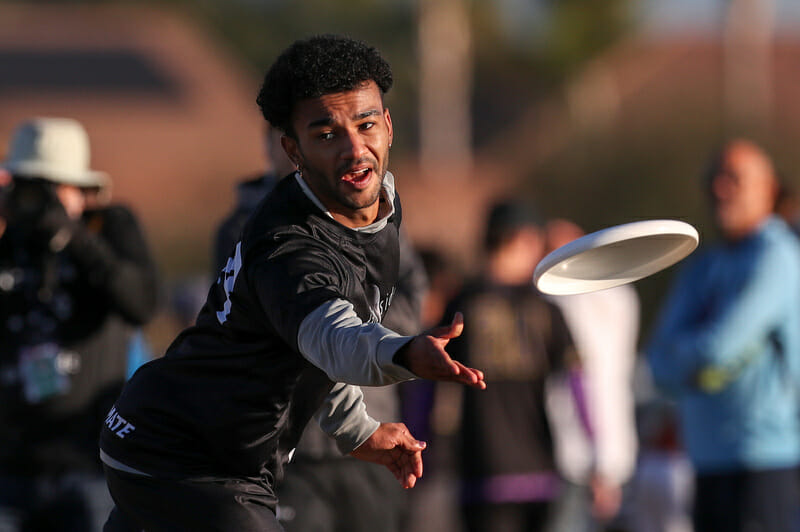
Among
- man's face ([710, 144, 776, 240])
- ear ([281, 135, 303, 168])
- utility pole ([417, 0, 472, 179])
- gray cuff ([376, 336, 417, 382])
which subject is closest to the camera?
gray cuff ([376, 336, 417, 382])

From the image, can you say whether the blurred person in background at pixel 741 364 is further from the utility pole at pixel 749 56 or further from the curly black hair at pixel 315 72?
the utility pole at pixel 749 56

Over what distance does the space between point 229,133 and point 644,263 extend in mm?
43452

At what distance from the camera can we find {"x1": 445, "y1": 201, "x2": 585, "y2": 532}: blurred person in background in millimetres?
7012

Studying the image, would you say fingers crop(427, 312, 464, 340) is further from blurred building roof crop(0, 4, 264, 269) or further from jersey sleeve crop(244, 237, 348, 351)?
blurred building roof crop(0, 4, 264, 269)

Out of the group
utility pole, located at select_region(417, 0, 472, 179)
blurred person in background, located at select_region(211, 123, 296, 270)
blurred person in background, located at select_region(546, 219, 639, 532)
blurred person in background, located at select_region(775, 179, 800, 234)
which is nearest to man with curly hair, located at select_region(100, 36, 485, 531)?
blurred person in background, located at select_region(211, 123, 296, 270)

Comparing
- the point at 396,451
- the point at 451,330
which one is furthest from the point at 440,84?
the point at 451,330

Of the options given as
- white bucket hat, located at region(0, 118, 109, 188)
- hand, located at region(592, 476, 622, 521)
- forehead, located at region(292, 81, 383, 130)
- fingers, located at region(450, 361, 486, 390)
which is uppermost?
forehead, located at region(292, 81, 383, 130)

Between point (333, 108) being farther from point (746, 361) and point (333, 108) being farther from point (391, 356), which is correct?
point (746, 361)

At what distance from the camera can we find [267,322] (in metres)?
3.50

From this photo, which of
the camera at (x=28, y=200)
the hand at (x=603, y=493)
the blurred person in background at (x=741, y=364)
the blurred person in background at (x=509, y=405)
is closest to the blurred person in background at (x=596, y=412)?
the hand at (x=603, y=493)

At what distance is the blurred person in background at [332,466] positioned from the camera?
209 inches

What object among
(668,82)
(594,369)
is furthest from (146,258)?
(668,82)

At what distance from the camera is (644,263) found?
4.06 metres

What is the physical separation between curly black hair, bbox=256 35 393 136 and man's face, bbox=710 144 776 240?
3.32 m
